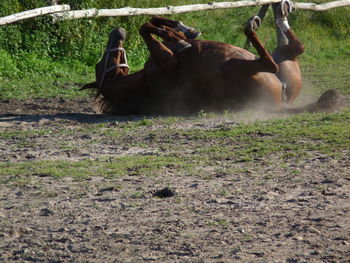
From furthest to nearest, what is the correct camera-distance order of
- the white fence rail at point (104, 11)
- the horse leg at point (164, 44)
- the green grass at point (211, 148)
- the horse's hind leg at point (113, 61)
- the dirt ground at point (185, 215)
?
the white fence rail at point (104, 11) → the horse's hind leg at point (113, 61) → the horse leg at point (164, 44) → the green grass at point (211, 148) → the dirt ground at point (185, 215)

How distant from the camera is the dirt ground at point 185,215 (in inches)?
164

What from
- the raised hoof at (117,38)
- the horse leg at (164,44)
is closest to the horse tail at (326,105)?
the horse leg at (164,44)

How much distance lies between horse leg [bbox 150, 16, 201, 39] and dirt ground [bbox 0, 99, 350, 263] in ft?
9.58

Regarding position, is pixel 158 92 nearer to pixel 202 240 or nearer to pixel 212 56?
pixel 212 56

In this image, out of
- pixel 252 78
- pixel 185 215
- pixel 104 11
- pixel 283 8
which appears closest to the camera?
pixel 185 215

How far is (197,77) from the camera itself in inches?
347

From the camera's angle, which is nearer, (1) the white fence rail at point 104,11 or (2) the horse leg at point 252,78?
(2) the horse leg at point 252,78

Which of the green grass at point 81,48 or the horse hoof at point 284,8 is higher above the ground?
the horse hoof at point 284,8

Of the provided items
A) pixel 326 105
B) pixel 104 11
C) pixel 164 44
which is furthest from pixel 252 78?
pixel 104 11

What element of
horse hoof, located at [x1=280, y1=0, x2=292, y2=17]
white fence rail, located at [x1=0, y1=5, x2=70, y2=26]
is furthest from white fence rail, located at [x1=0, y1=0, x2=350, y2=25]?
horse hoof, located at [x1=280, y1=0, x2=292, y2=17]

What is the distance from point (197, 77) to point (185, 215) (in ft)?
13.5

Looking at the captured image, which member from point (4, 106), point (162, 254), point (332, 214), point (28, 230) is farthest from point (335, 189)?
point (4, 106)

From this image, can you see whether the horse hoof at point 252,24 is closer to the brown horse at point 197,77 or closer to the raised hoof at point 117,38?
the brown horse at point 197,77

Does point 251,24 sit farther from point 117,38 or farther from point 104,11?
point 104,11
